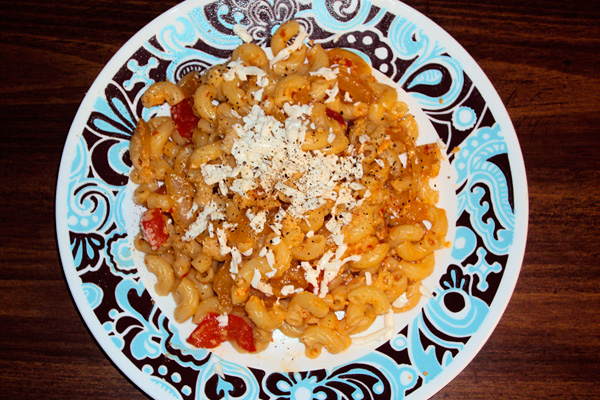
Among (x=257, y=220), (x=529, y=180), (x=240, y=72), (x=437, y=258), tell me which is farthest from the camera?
(x=529, y=180)

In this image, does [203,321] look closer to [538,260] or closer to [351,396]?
[351,396]

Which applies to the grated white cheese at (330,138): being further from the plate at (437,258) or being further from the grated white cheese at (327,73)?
the plate at (437,258)

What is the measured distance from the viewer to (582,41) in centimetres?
237

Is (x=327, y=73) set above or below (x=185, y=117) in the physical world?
above

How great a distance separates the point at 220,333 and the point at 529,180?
170cm

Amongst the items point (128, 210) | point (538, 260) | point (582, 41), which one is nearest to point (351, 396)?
point (538, 260)

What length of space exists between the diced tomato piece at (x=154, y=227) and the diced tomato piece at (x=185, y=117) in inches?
16.3

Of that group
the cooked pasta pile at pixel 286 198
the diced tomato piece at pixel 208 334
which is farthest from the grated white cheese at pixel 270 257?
the diced tomato piece at pixel 208 334

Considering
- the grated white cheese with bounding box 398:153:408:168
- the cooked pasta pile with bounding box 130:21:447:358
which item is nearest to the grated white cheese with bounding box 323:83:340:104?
the cooked pasta pile with bounding box 130:21:447:358

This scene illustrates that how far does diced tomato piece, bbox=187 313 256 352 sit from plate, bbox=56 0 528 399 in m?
Answer: 0.05

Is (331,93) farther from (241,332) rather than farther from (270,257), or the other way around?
(241,332)

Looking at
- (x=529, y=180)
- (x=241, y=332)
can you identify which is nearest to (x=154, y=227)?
(x=241, y=332)

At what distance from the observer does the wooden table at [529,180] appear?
219 cm

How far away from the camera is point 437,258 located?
211cm
